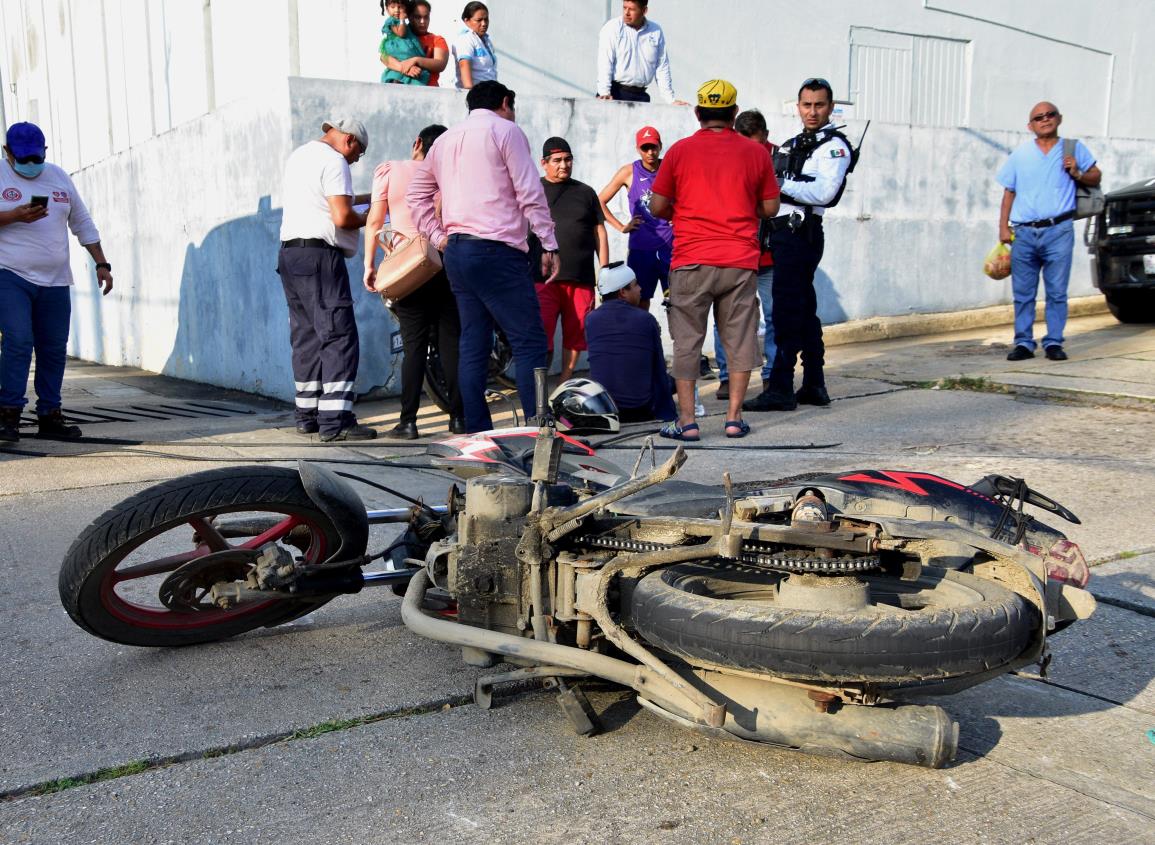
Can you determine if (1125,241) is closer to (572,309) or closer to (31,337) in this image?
(572,309)

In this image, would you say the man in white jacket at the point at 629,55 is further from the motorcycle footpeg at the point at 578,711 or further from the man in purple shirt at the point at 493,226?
the motorcycle footpeg at the point at 578,711

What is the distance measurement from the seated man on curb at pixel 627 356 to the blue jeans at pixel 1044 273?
3.81 metres

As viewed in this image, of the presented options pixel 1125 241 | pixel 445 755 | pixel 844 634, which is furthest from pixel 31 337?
pixel 1125 241

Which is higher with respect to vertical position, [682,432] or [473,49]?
[473,49]

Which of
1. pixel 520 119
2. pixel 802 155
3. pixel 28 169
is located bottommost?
pixel 28 169

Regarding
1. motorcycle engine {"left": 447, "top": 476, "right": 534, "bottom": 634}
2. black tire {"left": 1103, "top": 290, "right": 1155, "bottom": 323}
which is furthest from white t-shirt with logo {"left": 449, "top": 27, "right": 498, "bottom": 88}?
motorcycle engine {"left": 447, "top": 476, "right": 534, "bottom": 634}

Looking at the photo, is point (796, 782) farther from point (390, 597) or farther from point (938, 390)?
point (938, 390)

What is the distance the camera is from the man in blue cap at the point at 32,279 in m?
6.48

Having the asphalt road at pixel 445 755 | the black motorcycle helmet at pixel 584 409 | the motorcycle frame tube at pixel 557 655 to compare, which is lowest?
the asphalt road at pixel 445 755

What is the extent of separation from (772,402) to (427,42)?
439cm

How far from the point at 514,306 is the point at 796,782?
3.79 meters

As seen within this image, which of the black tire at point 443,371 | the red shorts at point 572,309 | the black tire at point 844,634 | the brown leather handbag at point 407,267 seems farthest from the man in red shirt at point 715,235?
the black tire at point 844,634

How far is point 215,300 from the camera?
9.72 m

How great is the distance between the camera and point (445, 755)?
101 inches
